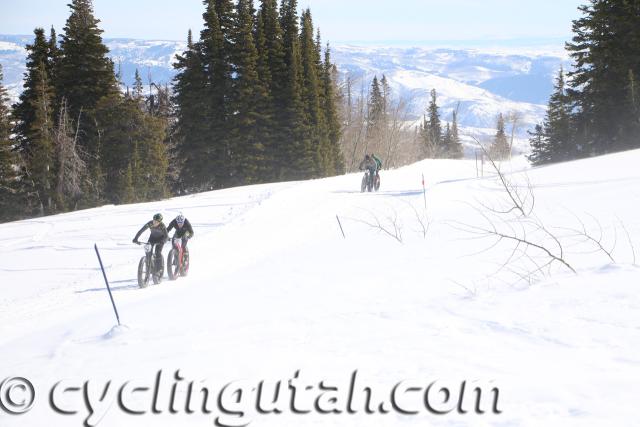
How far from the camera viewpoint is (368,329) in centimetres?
594

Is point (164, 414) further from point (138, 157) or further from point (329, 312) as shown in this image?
point (138, 157)

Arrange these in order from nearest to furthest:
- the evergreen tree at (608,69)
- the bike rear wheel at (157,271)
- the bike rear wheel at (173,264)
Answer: the bike rear wheel at (157,271), the bike rear wheel at (173,264), the evergreen tree at (608,69)

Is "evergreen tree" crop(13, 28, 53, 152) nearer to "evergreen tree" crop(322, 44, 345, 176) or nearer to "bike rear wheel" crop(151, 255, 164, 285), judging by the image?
"evergreen tree" crop(322, 44, 345, 176)

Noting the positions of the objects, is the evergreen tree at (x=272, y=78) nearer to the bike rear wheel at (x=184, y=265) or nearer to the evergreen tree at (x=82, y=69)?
the evergreen tree at (x=82, y=69)

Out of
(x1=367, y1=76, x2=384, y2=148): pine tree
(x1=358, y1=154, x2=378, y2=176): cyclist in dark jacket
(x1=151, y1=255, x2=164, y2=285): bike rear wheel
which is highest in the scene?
(x1=367, y1=76, x2=384, y2=148): pine tree

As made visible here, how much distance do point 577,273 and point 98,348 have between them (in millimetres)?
6108

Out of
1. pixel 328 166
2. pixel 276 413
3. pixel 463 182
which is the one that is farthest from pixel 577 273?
pixel 328 166

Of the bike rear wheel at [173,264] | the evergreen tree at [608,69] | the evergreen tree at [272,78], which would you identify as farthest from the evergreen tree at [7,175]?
the evergreen tree at [608,69]

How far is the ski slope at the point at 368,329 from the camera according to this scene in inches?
166

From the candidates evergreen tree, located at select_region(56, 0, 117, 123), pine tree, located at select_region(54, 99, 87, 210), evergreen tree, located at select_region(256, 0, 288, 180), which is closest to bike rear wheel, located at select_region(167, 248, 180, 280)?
pine tree, located at select_region(54, 99, 87, 210)

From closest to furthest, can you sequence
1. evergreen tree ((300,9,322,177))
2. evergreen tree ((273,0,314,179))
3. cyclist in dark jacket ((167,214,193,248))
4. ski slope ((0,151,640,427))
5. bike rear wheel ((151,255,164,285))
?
ski slope ((0,151,640,427)), bike rear wheel ((151,255,164,285)), cyclist in dark jacket ((167,214,193,248)), evergreen tree ((273,0,314,179)), evergreen tree ((300,9,322,177))

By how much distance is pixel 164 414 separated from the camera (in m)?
4.44

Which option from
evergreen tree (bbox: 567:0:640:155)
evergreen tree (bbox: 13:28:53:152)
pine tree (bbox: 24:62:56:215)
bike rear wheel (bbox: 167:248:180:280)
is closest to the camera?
bike rear wheel (bbox: 167:248:180:280)

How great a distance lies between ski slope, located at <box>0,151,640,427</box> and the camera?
421 cm
